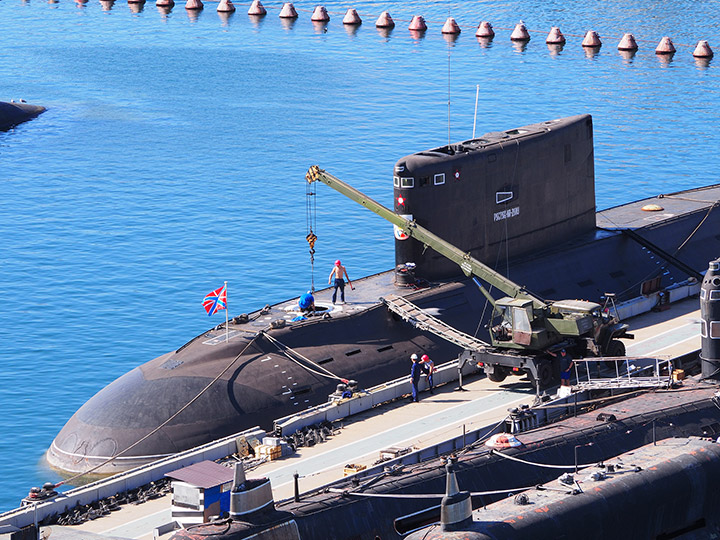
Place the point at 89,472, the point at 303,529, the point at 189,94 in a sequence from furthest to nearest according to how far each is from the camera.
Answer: the point at 189,94, the point at 89,472, the point at 303,529

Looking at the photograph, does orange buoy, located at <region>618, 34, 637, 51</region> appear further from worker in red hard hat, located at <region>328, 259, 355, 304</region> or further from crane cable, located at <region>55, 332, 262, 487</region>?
crane cable, located at <region>55, 332, 262, 487</region>

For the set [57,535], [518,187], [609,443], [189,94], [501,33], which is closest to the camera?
[57,535]

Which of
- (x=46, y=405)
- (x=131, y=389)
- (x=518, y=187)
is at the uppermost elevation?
(x=518, y=187)

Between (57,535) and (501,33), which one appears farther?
(501,33)

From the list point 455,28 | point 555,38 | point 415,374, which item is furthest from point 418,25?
point 415,374

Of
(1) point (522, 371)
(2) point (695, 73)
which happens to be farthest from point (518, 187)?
(2) point (695, 73)

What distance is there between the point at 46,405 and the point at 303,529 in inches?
826

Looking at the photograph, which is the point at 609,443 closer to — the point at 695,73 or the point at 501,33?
the point at 695,73

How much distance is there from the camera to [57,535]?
20250 mm

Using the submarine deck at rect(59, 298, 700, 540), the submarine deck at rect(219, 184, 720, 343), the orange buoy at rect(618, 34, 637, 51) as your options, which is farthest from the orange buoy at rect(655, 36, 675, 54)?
the submarine deck at rect(59, 298, 700, 540)

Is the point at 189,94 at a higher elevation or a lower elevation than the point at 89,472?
higher

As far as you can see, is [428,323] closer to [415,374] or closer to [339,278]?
[415,374]

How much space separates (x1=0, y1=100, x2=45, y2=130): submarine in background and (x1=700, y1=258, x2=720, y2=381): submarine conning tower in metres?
55.3

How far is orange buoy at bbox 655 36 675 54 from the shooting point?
93456 millimetres
